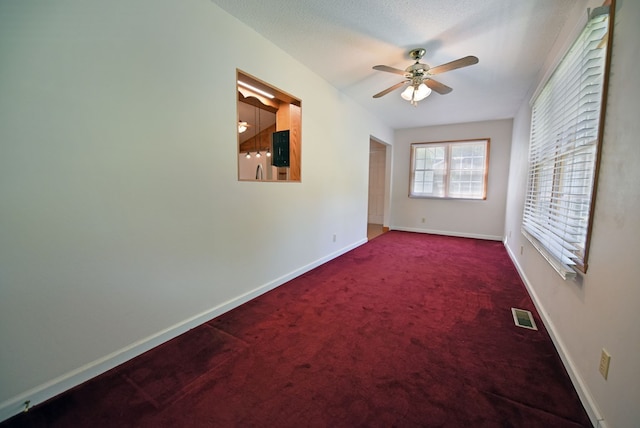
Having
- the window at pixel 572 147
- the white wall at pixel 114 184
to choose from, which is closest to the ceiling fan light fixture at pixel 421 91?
the window at pixel 572 147

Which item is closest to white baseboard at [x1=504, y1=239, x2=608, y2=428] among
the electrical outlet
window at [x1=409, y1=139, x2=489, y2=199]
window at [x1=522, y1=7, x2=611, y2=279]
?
the electrical outlet

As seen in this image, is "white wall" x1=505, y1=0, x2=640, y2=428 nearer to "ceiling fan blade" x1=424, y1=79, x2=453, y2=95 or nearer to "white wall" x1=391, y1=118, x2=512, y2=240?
"ceiling fan blade" x1=424, y1=79, x2=453, y2=95

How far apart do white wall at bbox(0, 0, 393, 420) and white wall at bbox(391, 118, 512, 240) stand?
4427 mm

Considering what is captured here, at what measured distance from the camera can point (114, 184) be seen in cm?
153

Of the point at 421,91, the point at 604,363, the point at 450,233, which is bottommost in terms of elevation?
the point at 450,233

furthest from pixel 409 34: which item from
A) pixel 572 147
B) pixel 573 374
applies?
pixel 573 374

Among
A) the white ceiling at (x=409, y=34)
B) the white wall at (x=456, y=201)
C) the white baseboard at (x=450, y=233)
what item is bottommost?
the white baseboard at (x=450, y=233)

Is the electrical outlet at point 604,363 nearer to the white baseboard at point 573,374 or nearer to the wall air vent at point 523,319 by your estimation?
the white baseboard at point 573,374

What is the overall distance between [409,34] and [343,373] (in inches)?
111

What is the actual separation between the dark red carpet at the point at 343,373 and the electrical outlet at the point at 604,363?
27cm

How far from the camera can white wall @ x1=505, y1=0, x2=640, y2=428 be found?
103cm

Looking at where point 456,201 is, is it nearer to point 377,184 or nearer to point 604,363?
point 377,184

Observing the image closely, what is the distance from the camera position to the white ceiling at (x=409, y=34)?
200 cm

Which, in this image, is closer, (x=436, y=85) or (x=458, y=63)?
(x=458, y=63)
